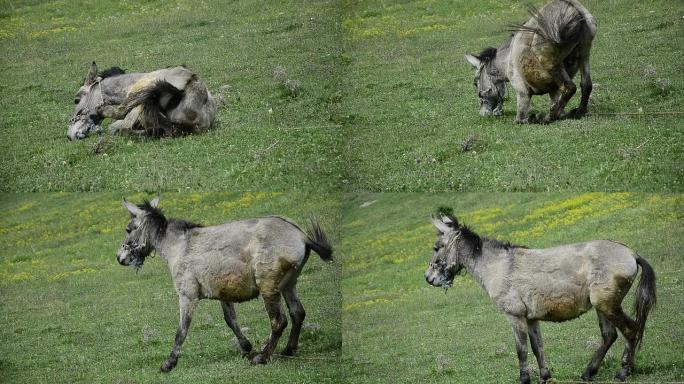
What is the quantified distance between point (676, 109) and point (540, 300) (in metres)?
3.45

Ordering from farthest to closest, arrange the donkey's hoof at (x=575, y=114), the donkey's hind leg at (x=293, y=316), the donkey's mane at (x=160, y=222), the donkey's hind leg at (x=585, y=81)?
the donkey's hoof at (x=575, y=114) < the donkey's hind leg at (x=585, y=81) < the donkey's mane at (x=160, y=222) < the donkey's hind leg at (x=293, y=316)

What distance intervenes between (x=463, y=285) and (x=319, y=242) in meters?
1.94

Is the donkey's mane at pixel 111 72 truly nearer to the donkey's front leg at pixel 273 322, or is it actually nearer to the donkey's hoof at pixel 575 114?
the donkey's front leg at pixel 273 322

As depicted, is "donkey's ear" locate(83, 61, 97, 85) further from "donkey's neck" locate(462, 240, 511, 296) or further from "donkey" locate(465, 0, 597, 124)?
"donkey's neck" locate(462, 240, 511, 296)

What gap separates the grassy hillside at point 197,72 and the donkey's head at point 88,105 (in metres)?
0.16

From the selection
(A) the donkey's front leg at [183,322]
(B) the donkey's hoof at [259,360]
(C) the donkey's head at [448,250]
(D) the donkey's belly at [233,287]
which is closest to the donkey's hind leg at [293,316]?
(B) the donkey's hoof at [259,360]

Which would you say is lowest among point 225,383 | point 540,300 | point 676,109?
point 225,383

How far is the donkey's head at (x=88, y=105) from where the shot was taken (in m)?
13.3

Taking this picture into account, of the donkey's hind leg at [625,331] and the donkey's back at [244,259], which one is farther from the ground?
the donkey's back at [244,259]

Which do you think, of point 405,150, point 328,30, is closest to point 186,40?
point 328,30

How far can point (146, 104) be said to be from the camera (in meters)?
12.7

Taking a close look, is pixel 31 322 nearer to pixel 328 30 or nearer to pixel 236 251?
pixel 236 251

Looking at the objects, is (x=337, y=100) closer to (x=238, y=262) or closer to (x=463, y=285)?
(x=463, y=285)

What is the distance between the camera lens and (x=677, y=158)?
11.4m
